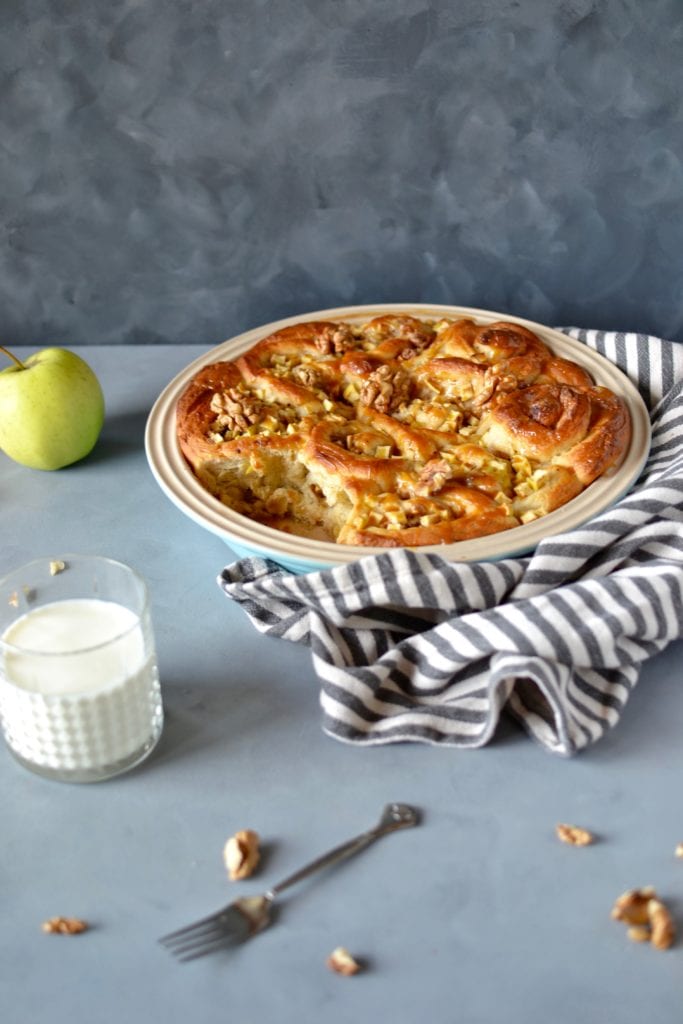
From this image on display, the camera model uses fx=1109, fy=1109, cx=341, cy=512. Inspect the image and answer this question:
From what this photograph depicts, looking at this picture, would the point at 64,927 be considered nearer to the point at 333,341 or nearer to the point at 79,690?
the point at 79,690

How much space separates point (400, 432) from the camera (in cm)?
149

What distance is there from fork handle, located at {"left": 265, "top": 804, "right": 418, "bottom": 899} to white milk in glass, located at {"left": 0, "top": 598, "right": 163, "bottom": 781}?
227 millimetres

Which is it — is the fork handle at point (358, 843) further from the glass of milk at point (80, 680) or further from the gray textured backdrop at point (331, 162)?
the gray textured backdrop at point (331, 162)

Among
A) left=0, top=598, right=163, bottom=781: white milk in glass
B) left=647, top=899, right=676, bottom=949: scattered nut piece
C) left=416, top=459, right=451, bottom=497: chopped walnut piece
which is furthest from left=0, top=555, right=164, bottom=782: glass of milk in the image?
left=647, top=899, right=676, bottom=949: scattered nut piece

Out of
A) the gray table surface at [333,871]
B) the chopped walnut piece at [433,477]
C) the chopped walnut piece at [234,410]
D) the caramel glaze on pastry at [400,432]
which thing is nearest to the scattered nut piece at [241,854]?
the gray table surface at [333,871]

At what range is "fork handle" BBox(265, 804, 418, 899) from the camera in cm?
98

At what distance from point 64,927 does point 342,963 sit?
0.24 metres

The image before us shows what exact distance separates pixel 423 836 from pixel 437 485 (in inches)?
19.1

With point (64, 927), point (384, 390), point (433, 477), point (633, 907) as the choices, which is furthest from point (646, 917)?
point (384, 390)

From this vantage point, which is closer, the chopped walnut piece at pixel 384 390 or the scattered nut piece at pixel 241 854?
the scattered nut piece at pixel 241 854

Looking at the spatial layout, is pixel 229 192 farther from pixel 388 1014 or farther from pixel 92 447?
pixel 388 1014

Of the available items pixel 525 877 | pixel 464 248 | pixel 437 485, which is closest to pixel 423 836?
pixel 525 877

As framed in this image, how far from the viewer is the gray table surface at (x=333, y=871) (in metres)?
0.90

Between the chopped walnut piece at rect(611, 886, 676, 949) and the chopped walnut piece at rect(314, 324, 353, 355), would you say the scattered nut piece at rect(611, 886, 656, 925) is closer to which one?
the chopped walnut piece at rect(611, 886, 676, 949)
